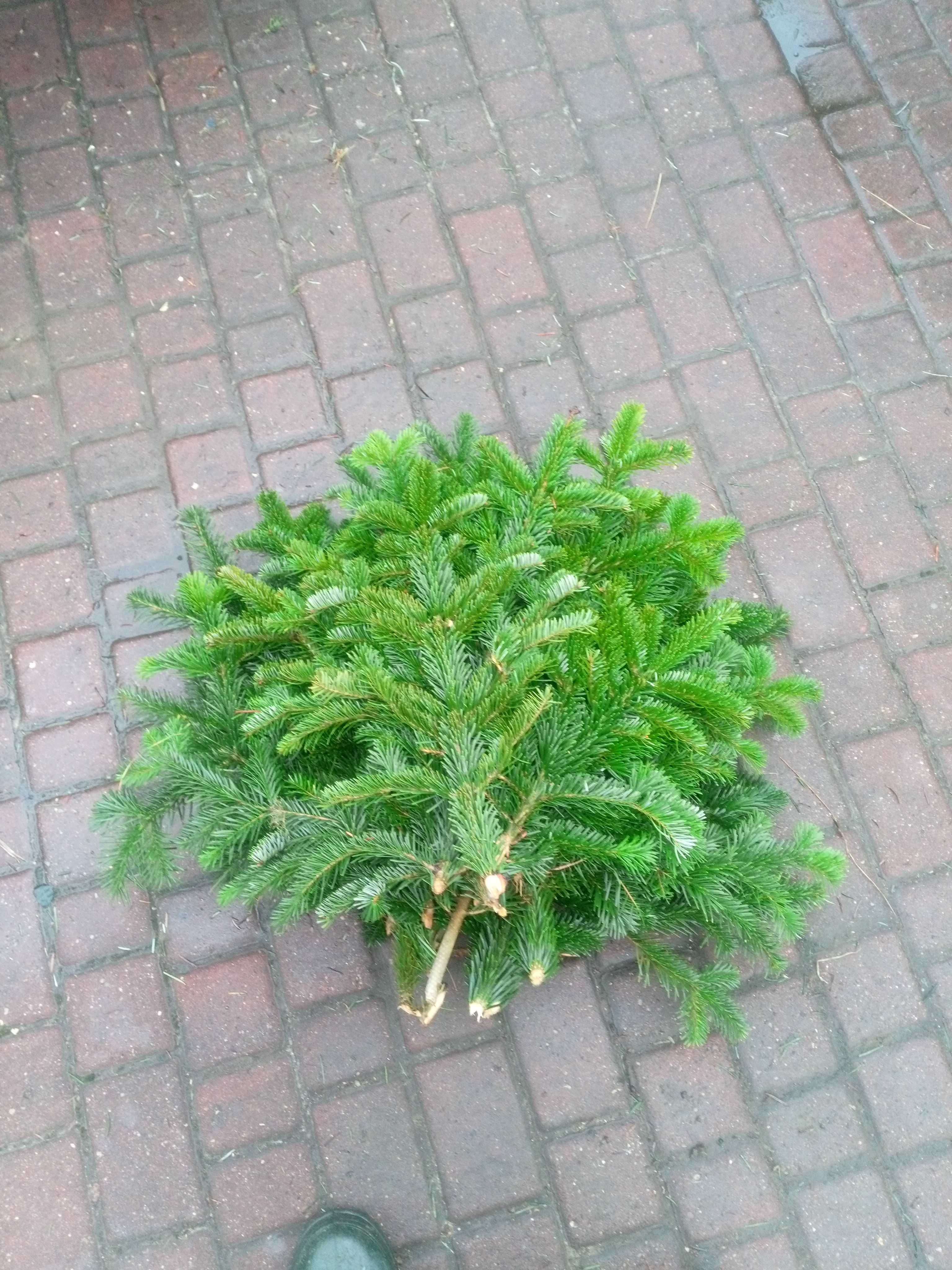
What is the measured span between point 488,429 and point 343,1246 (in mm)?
2124

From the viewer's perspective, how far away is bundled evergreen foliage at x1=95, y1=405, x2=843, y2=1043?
6.09 ft

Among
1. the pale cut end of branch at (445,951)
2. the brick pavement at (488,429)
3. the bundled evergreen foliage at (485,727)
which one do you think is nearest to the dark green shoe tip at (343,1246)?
the brick pavement at (488,429)

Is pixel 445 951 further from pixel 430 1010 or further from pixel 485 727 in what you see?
pixel 485 727

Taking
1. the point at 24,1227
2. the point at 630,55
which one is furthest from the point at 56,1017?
the point at 630,55

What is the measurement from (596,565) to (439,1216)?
159 cm

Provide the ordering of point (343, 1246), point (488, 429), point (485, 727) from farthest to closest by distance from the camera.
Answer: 1. point (488, 429)
2. point (343, 1246)
3. point (485, 727)

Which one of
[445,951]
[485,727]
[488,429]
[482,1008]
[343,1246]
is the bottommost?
[343,1246]

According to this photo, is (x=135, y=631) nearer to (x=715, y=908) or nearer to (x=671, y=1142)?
(x=715, y=908)

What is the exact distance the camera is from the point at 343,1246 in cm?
242

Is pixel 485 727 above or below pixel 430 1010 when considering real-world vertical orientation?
above

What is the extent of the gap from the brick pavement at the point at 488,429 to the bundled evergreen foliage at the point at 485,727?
0.47 m

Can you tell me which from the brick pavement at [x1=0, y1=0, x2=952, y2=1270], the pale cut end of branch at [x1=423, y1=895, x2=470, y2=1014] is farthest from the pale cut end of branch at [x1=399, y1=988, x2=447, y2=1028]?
the brick pavement at [x1=0, y1=0, x2=952, y2=1270]

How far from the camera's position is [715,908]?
2.15 meters

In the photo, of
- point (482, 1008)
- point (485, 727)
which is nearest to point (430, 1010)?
point (482, 1008)
